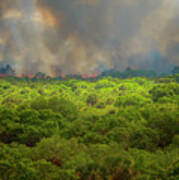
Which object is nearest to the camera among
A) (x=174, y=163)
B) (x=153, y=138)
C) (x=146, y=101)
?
(x=174, y=163)

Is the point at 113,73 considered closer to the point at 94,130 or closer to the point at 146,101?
the point at 146,101

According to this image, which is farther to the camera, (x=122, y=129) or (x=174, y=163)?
(x=122, y=129)

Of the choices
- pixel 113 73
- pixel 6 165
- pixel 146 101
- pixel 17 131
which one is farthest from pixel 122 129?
pixel 113 73

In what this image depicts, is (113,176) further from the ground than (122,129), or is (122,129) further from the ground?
(122,129)

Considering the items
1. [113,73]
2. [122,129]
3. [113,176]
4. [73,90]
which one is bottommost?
[113,176]

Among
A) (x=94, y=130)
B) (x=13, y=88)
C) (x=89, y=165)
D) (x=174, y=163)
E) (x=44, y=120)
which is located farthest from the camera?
(x=13, y=88)

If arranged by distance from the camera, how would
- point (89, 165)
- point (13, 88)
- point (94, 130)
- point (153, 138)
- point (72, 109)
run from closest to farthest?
point (89, 165)
point (153, 138)
point (94, 130)
point (72, 109)
point (13, 88)

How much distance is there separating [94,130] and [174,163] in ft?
63.5

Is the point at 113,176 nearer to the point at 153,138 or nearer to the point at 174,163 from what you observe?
the point at 174,163

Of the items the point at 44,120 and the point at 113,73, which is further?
the point at 113,73

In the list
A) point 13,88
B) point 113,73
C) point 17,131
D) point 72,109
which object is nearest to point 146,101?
point 72,109

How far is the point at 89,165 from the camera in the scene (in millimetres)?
27766

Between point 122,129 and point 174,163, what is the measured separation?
631 inches

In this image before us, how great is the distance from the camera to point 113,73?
187500 millimetres
